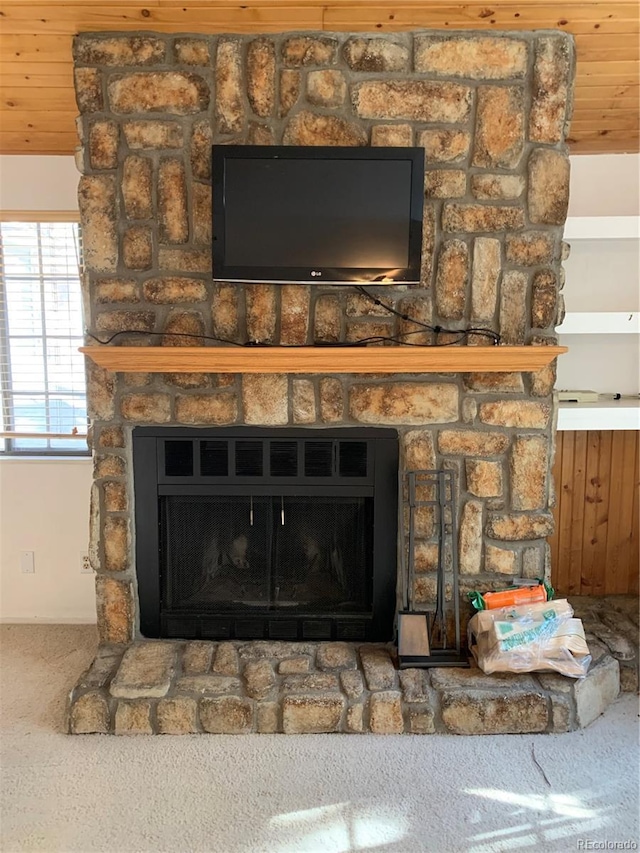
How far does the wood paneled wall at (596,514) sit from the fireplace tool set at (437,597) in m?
0.90

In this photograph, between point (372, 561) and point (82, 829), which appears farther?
point (372, 561)

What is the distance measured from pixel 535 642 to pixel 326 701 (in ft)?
2.73

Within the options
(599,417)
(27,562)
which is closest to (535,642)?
(599,417)

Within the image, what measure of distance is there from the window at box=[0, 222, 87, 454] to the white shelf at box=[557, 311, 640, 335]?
2364mm

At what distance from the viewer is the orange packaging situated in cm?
261

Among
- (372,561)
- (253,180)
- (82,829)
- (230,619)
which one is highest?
(253,180)

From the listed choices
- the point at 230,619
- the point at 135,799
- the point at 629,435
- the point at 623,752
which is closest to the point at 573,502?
the point at 629,435

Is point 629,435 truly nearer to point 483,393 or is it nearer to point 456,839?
point 483,393

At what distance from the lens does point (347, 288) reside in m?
2.59

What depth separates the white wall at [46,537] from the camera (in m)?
3.27

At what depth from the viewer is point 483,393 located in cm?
263

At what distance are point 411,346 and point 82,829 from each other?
1.92m

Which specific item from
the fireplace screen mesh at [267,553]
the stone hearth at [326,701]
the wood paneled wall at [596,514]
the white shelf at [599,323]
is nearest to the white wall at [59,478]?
the white shelf at [599,323]

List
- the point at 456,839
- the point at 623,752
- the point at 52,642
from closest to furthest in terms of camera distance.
Answer: the point at 456,839 → the point at 623,752 → the point at 52,642
